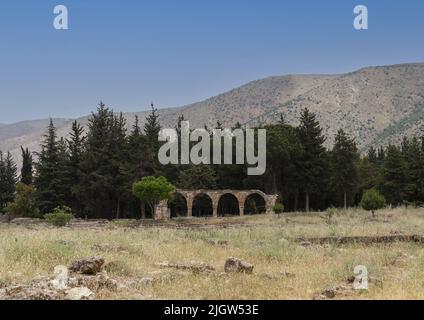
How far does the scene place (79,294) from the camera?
790 centimetres

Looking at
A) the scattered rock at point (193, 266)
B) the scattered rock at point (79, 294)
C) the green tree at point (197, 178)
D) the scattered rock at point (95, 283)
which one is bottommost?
the scattered rock at point (193, 266)

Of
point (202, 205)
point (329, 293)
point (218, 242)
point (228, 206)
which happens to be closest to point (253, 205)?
point (228, 206)

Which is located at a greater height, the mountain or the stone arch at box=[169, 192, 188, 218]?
the mountain

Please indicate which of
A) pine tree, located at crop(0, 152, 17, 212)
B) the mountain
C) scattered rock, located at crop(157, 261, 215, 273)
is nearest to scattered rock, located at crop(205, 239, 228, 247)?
scattered rock, located at crop(157, 261, 215, 273)

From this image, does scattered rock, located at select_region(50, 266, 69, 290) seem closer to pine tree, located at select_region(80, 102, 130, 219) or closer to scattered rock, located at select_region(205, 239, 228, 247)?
scattered rock, located at select_region(205, 239, 228, 247)

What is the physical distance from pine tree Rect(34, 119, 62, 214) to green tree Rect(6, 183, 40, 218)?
141cm

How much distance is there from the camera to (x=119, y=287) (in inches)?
356

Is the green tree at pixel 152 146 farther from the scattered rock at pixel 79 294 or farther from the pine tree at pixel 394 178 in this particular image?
the scattered rock at pixel 79 294

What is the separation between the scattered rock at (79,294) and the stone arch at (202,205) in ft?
170

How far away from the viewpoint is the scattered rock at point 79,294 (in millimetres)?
7745

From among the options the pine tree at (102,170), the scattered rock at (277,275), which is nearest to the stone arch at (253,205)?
the pine tree at (102,170)

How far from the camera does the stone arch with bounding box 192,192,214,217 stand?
204 feet
